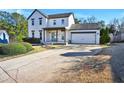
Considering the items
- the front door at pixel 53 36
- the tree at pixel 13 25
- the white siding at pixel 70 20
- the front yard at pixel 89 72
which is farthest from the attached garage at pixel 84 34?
the tree at pixel 13 25

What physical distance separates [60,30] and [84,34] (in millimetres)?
663

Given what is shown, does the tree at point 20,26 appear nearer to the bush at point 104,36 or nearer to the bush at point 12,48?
the bush at point 12,48

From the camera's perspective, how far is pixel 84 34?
14.7 ft

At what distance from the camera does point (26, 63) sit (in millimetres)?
4094

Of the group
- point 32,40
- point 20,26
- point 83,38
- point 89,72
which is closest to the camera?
point 89,72

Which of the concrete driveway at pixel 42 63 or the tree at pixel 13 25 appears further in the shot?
the tree at pixel 13 25

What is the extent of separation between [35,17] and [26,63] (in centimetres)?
116

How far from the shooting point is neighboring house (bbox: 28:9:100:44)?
434 cm

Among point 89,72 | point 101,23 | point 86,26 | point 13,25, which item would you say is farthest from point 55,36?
point 89,72

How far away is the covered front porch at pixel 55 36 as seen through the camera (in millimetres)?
4501

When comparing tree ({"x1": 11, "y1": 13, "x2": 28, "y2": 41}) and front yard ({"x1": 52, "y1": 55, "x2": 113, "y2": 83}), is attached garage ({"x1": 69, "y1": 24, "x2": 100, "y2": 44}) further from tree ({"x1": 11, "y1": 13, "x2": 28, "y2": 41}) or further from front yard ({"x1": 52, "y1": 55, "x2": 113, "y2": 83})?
tree ({"x1": 11, "y1": 13, "x2": 28, "y2": 41})

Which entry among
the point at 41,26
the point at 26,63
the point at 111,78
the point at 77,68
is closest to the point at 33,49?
the point at 26,63

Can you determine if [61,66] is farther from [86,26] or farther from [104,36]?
[104,36]
